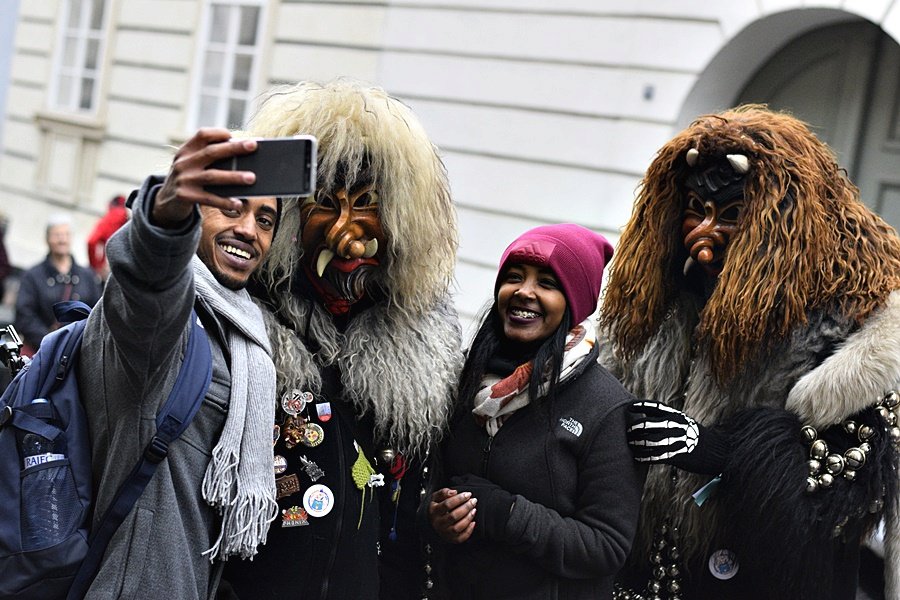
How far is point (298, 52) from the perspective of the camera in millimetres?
9805

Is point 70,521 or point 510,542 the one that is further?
point 510,542

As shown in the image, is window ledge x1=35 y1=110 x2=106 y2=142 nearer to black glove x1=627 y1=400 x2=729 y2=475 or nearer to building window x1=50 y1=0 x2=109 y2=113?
building window x1=50 y1=0 x2=109 y2=113

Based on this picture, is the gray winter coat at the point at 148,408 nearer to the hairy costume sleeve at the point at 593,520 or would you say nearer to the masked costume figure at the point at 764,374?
the hairy costume sleeve at the point at 593,520

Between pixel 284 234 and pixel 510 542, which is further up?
pixel 284 234

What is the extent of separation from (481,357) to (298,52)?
7.33m

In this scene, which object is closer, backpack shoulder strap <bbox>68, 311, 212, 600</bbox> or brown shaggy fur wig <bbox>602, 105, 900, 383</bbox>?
backpack shoulder strap <bbox>68, 311, 212, 600</bbox>

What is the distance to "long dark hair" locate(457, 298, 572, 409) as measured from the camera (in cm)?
284

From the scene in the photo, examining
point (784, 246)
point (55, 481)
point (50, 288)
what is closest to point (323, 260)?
point (55, 481)

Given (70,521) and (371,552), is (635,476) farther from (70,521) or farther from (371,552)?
(70,521)

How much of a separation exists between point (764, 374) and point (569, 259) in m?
0.67

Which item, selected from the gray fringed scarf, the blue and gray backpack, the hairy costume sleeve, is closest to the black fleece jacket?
the hairy costume sleeve

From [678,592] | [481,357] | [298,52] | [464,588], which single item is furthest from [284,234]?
[298,52]

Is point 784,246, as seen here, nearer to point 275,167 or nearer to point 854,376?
point 854,376

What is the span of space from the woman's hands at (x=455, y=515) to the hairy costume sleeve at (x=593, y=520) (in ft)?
0.35
